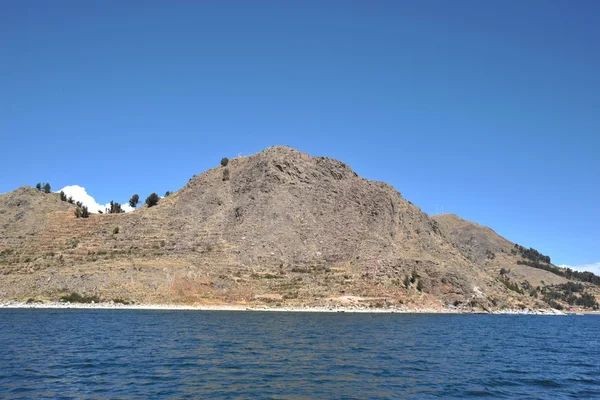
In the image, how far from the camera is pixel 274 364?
3094cm

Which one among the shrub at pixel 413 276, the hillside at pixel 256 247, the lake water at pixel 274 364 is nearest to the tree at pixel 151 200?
the hillside at pixel 256 247

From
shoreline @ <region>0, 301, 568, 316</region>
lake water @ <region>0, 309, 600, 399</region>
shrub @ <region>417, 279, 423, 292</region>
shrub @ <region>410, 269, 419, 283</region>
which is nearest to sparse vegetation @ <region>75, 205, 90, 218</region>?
shoreline @ <region>0, 301, 568, 316</region>

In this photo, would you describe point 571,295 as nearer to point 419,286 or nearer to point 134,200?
point 419,286

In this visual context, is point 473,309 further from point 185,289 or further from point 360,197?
point 185,289

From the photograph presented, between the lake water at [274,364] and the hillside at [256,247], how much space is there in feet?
142

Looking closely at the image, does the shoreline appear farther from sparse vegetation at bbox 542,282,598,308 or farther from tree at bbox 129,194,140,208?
sparse vegetation at bbox 542,282,598,308

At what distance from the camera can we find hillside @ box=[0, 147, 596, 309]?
96312 mm

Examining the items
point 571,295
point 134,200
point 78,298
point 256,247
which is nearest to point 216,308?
point 256,247

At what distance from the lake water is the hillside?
142ft

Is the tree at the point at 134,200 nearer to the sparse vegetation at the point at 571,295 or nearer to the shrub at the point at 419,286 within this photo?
the shrub at the point at 419,286

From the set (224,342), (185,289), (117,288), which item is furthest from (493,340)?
(117,288)

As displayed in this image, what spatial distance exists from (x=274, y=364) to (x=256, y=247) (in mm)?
82018

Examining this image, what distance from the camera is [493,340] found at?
53.7 metres

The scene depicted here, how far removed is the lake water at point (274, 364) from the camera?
23.9 m
